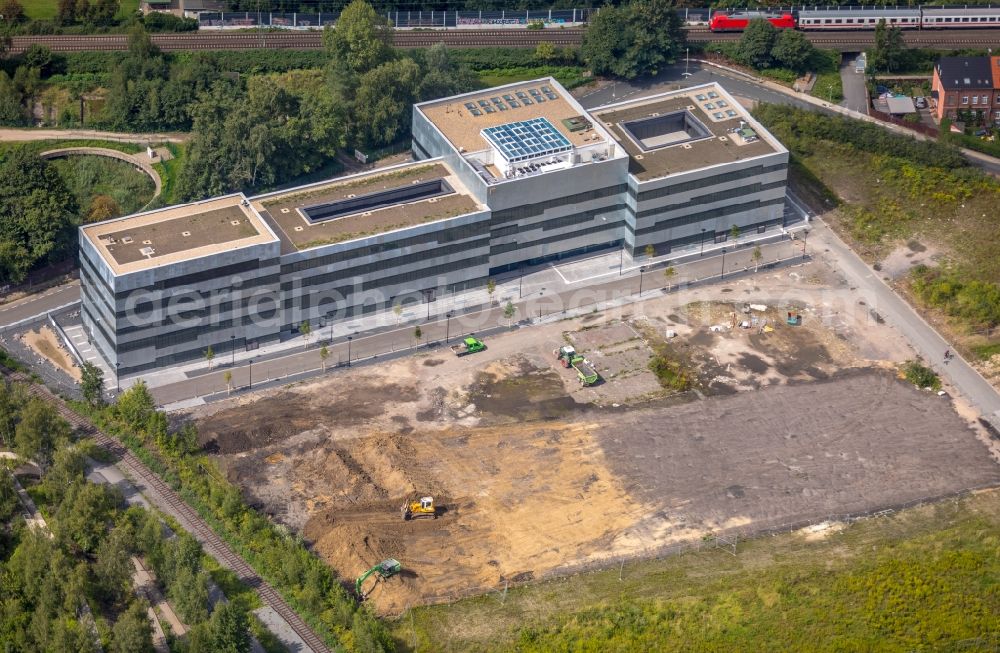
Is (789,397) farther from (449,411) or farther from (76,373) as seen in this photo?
(76,373)

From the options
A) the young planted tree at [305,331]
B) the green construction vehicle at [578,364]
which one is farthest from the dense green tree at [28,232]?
the green construction vehicle at [578,364]

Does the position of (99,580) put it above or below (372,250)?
below

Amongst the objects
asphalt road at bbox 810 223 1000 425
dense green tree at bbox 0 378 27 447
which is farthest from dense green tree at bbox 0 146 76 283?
asphalt road at bbox 810 223 1000 425

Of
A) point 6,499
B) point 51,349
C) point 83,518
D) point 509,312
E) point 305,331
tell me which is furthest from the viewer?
point 509,312

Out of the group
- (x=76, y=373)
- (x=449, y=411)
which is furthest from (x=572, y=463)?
(x=76, y=373)

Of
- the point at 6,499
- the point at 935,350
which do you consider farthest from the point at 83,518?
the point at 935,350

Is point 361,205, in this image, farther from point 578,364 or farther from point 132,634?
point 132,634
